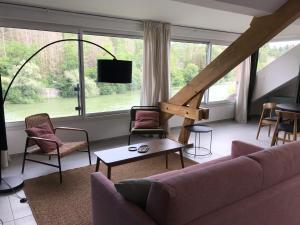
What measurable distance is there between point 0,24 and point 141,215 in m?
3.43

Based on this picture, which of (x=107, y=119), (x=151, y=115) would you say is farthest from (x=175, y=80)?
(x=107, y=119)

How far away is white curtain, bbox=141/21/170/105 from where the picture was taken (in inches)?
177

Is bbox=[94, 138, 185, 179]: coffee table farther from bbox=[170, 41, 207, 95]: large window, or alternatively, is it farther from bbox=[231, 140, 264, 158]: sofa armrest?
bbox=[170, 41, 207, 95]: large window

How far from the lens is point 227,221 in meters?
1.36

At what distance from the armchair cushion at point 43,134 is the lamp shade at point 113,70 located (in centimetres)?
102

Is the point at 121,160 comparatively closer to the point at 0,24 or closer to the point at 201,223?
the point at 201,223

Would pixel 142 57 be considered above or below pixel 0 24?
below

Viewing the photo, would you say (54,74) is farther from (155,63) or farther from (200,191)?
(200,191)

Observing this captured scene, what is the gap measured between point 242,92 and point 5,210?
5.74 meters

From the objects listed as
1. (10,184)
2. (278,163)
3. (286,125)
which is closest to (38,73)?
(10,184)

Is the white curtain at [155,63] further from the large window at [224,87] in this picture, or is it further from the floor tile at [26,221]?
the floor tile at [26,221]

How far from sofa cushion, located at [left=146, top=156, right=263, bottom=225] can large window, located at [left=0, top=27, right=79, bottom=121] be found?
322cm

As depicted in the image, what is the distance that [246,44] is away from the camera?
3385 mm

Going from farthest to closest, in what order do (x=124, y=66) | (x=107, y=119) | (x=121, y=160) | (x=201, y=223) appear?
(x=107, y=119)
(x=124, y=66)
(x=121, y=160)
(x=201, y=223)
